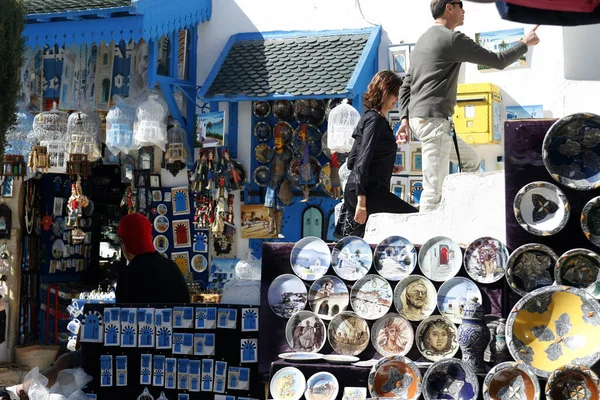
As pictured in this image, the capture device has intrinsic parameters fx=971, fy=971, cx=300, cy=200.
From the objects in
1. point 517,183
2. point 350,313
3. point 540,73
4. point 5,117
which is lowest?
point 350,313

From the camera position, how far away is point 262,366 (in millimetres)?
5637

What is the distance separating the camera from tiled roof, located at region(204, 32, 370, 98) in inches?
351

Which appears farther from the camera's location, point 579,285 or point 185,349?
point 185,349

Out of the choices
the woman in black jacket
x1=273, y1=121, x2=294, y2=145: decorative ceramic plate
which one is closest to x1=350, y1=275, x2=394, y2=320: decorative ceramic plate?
the woman in black jacket

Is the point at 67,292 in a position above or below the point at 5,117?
below

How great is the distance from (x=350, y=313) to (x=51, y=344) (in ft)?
22.2

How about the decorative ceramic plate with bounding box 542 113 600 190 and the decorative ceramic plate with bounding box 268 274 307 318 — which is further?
the decorative ceramic plate with bounding box 268 274 307 318

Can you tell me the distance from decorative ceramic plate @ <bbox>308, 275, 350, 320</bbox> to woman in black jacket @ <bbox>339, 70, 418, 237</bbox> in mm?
586

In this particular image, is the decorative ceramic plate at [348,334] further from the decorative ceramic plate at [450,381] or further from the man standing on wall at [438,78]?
the man standing on wall at [438,78]

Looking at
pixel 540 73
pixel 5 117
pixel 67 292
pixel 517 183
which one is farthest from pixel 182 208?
pixel 517 183

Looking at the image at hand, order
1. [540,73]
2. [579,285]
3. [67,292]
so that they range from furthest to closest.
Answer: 1. [67,292]
2. [540,73]
3. [579,285]

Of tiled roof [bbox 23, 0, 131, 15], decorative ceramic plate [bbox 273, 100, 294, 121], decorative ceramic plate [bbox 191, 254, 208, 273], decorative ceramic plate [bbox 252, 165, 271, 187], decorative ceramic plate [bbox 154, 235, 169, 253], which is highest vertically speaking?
tiled roof [bbox 23, 0, 131, 15]

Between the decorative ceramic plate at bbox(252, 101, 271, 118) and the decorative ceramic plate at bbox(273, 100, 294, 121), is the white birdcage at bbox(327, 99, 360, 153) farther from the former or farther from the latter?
the decorative ceramic plate at bbox(252, 101, 271, 118)

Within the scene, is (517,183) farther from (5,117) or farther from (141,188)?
(141,188)
